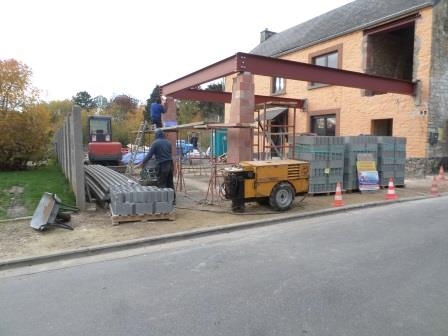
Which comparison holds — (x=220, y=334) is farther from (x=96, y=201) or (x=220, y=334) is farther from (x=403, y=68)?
(x=403, y=68)

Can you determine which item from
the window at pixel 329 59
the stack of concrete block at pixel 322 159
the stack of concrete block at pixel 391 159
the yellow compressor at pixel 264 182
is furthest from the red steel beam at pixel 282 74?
Answer: the window at pixel 329 59

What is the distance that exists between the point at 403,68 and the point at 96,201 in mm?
19012

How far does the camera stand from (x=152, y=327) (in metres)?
3.87

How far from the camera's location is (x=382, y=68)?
2108 cm

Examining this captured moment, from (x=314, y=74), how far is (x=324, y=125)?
9.41 m

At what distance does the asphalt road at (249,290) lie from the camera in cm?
389

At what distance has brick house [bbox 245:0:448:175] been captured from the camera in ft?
57.5

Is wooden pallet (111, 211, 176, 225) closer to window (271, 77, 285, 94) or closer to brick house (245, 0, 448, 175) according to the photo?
brick house (245, 0, 448, 175)

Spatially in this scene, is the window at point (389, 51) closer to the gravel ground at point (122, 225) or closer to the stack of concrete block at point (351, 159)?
the stack of concrete block at point (351, 159)

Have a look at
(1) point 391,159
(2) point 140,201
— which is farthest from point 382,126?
(2) point 140,201

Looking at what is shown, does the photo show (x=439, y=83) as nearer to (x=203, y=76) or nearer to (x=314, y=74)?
(x=314, y=74)

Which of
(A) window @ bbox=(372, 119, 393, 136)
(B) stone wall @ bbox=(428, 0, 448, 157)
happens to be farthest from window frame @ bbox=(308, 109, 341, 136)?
(B) stone wall @ bbox=(428, 0, 448, 157)

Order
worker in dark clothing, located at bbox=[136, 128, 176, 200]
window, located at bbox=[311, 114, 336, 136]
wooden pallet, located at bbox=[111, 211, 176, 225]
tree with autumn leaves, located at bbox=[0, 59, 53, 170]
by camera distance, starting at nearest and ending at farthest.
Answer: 1. wooden pallet, located at bbox=[111, 211, 176, 225]
2. worker in dark clothing, located at bbox=[136, 128, 176, 200]
3. tree with autumn leaves, located at bbox=[0, 59, 53, 170]
4. window, located at bbox=[311, 114, 336, 136]

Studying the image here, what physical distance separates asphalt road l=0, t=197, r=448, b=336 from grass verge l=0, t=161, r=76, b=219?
15.3 ft
